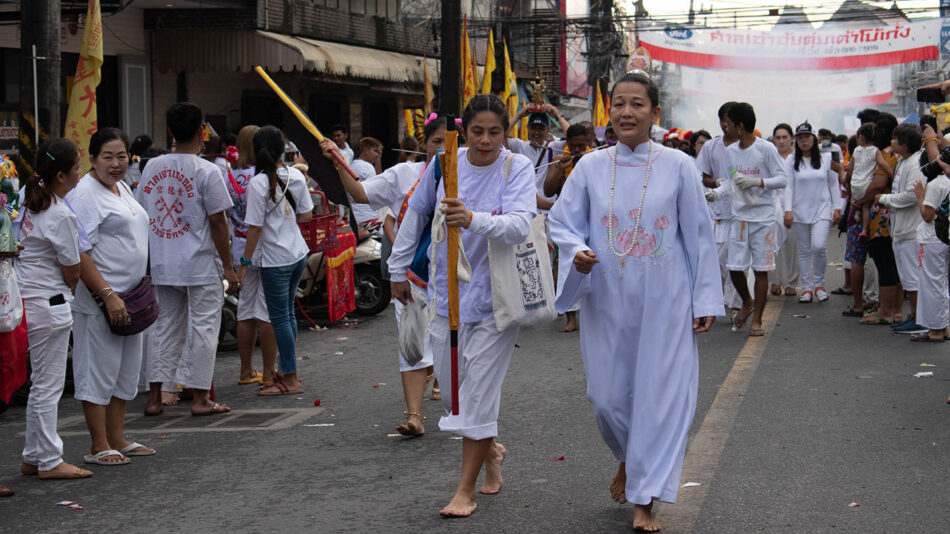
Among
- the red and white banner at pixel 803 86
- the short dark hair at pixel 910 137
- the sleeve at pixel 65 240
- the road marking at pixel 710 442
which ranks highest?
the red and white banner at pixel 803 86

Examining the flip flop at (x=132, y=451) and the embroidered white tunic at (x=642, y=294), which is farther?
the flip flop at (x=132, y=451)

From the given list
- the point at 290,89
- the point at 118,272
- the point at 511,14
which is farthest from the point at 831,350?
the point at 511,14

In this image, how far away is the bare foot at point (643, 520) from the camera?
15.3 ft

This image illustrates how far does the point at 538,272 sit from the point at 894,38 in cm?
2375

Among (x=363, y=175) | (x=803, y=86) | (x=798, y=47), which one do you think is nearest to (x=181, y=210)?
(x=363, y=175)

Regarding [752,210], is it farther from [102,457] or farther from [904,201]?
[102,457]

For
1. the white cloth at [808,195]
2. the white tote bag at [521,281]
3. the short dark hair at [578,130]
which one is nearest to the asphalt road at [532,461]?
the white tote bag at [521,281]

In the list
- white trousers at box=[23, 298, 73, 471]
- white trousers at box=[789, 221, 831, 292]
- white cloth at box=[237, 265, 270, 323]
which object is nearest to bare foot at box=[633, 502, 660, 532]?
white trousers at box=[23, 298, 73, 471]

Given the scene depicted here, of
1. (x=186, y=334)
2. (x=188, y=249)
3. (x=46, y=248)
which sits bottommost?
(x=186, y=334)

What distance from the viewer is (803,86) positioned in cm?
→ 2719

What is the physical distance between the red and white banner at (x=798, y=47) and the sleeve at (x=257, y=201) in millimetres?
21413

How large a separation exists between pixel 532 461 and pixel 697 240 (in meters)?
1.73

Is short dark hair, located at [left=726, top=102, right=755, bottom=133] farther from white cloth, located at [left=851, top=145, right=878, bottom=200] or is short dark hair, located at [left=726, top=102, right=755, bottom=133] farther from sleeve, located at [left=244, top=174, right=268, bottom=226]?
sleeve, located at [left=244, top=174, right=268, bottom=226]

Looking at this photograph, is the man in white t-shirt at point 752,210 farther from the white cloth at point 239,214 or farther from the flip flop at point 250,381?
the flip flop at point 250,381
